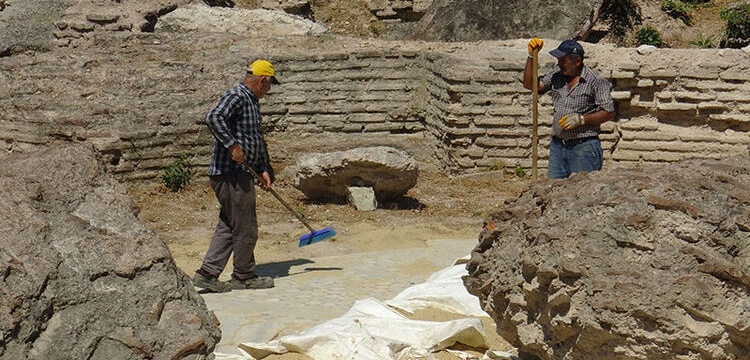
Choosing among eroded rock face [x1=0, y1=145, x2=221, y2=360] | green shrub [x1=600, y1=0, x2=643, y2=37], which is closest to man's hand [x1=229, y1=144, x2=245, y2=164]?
eroded rock face [x1=0, y1=145, x2=221, y2=360]

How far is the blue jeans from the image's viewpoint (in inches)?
305

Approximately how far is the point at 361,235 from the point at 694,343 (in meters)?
5.29

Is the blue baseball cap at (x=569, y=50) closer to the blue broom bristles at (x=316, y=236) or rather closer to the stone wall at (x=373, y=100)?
the blue broom bristles at (x=316, y=236)

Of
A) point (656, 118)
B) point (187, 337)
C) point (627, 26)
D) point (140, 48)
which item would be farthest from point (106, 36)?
point (187, 337)

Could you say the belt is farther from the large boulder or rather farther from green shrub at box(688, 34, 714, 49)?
green shrub at box(688, 34, 714, 49)

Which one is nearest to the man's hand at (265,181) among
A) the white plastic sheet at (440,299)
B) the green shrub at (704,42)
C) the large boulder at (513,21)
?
the white plastic sheet at (440,299)

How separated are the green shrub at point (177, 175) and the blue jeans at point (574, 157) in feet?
14.7

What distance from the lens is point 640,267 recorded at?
4.61m

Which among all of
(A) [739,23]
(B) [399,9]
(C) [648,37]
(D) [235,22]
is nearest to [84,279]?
(D) [235,22]

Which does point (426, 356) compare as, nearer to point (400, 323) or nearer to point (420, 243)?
point (400, 323)

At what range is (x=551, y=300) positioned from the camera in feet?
16.0

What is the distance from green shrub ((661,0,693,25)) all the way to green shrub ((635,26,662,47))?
89 cm

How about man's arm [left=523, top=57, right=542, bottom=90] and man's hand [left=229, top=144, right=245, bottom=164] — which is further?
man's arm [left=523, top=57, right=542, bottom=90]

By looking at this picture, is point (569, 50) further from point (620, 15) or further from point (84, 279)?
point (620, 15)
